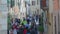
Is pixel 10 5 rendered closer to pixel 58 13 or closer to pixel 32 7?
pixel 32 7

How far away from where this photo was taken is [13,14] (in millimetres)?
1721

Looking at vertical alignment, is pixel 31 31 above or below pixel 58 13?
below

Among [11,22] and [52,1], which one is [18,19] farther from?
[52,1]

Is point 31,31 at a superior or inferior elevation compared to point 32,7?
inferior

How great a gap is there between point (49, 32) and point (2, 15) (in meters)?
0.33

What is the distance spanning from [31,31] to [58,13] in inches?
8.4

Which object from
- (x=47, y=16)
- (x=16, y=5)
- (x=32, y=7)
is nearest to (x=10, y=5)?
(x=16, y=5)

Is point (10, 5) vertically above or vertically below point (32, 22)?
above

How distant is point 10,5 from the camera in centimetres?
171

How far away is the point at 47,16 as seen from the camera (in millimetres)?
1737

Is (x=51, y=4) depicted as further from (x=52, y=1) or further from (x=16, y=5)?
(x=16, y=5)

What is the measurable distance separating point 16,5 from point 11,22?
115mm

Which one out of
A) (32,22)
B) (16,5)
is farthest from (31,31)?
(16,5)

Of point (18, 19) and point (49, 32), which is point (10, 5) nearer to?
point (18, 19)
